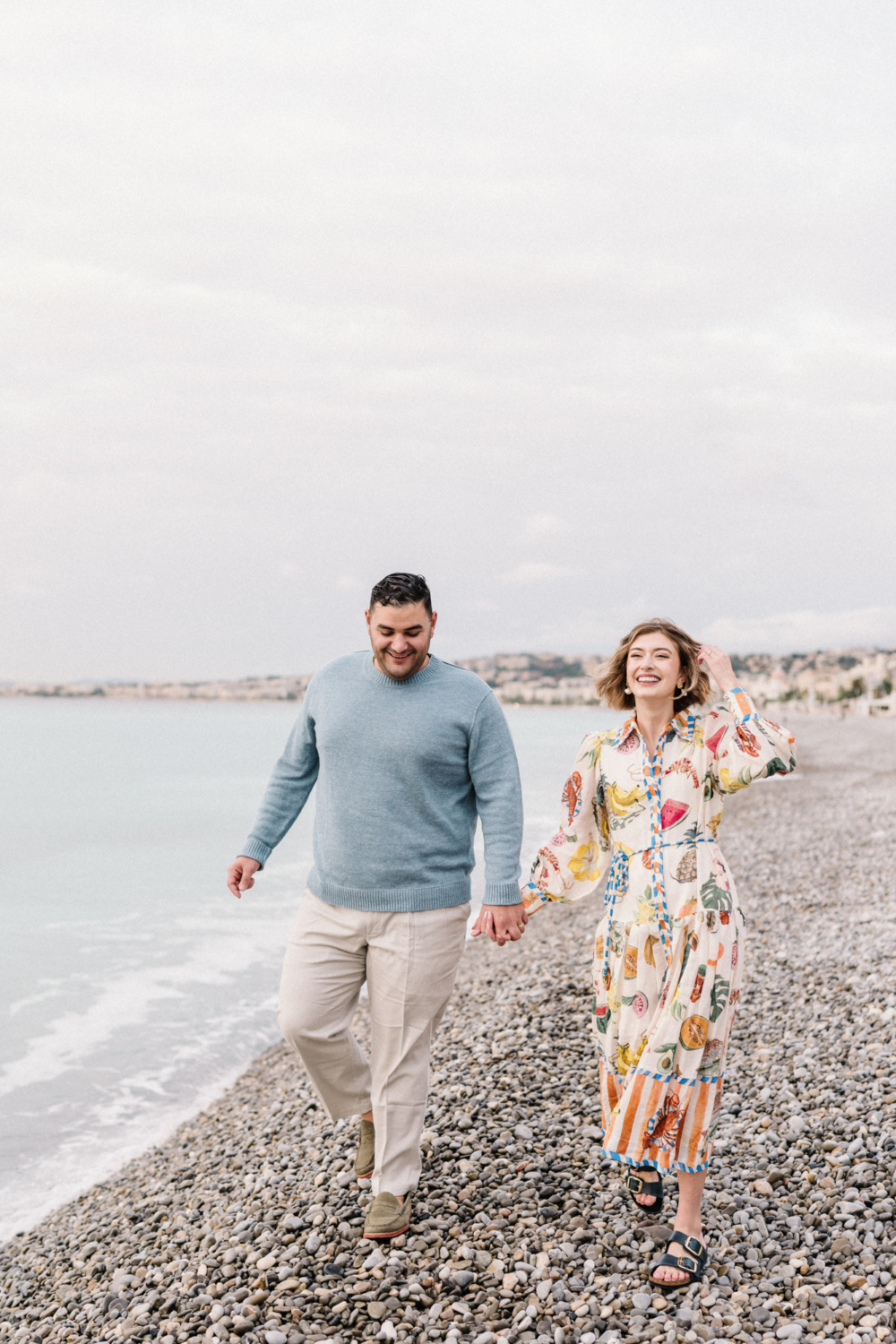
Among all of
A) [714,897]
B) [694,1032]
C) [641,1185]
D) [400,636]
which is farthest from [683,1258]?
[400,636]

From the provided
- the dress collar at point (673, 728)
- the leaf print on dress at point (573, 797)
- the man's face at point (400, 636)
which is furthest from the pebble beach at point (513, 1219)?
the man's face at point (400, 636)

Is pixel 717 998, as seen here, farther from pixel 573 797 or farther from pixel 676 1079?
pixel 573 797

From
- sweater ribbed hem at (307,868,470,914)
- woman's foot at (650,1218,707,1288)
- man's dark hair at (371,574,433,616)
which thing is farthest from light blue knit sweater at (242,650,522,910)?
woman's foot at (650,1218,707,1288)

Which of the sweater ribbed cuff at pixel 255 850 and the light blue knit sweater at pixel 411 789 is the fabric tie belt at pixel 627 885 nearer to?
the light blue knit sweater at pixel 411 789

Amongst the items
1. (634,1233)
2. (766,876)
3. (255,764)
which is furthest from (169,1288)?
(255,764)

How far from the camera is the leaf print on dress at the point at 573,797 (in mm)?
3656

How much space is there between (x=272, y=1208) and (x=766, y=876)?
9.93 meters

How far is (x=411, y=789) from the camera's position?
363 centimetres

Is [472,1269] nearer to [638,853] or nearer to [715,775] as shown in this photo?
[638,853]

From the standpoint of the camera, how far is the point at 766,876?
12688 mm

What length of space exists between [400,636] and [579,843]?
105 cm

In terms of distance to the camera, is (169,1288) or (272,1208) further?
(272,1208)

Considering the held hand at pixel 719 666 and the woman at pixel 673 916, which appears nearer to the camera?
the woman at pixel 673 916

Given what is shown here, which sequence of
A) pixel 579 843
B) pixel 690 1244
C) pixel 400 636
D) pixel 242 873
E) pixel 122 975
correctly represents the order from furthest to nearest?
pixel 122 975
pixel 242 873
pixel 579 843
pixel 400 636
pixel 690 1244
